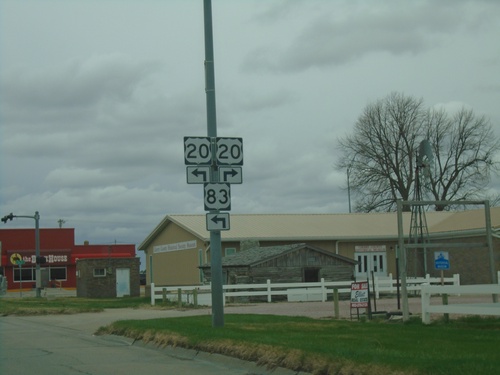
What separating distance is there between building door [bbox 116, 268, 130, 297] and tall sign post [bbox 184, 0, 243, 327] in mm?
35231

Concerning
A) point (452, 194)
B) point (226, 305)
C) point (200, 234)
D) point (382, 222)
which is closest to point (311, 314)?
point (226, 305)

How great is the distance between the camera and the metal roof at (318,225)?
4484cm

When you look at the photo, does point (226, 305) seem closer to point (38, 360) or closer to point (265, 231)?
point (265, 231)

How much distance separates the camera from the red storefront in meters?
73.6

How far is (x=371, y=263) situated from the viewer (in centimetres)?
4769

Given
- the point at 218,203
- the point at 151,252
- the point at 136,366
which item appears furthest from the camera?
the point at 151,252

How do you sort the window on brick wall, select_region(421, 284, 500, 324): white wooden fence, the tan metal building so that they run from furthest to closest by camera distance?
1. the window on brick wall
2. the tan metal building
3. select_region(421, 284, 500, 324): white wooden fence

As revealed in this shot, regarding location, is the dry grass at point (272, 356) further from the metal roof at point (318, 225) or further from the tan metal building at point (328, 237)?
the metal roof at point (318, 225)

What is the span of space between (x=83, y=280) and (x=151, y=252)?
6381 mm

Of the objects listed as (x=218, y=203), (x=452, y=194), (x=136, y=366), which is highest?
(x=452, y=194)

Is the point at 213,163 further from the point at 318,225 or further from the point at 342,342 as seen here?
the point at 318,225

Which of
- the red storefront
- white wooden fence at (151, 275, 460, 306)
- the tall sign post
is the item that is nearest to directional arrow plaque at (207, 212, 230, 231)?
the tall sign post

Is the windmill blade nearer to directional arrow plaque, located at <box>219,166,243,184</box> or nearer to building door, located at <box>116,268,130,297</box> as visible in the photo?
directional arrow plaque, located at <box>219,166,243,184</box>

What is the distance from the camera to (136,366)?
13.6 m
